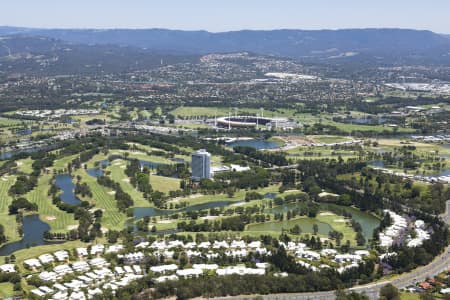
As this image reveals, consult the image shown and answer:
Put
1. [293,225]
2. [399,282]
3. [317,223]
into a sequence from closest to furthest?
[399,282] < [293,225] < [317,223]

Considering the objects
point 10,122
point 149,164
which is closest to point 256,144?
point 149,164

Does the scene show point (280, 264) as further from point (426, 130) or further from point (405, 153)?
point (426, 130)

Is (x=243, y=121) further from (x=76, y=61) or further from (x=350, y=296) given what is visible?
(x=76, y=61)

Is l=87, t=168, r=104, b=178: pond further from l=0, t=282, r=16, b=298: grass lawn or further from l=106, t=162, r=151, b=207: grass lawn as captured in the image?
l=0, t=282, r=16, b=298: grass lawn

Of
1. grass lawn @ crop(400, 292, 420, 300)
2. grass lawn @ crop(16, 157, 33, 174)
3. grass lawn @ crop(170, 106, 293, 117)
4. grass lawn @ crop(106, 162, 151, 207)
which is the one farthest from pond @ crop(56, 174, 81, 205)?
grass lawn @ crop(170, 106, 293, 117)

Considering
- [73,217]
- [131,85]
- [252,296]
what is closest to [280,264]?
[252,296]
